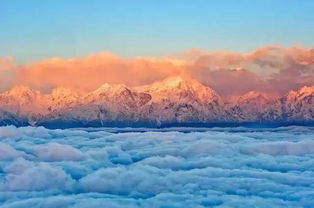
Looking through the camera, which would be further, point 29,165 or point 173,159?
point 173,159

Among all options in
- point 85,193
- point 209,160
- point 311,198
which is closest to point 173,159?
point 209,160

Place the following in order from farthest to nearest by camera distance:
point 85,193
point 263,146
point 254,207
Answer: point 263,146, point 85,193, point 254,207

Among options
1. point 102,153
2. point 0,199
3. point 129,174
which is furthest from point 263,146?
point 0,199

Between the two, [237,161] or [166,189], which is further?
Answer: [237,161]

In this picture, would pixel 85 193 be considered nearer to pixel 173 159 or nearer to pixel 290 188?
pixel 290 188

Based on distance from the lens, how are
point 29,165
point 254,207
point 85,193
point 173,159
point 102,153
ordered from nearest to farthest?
point 254,207 → point 85,193 → point 29,165 → point 173,159 → point 102,153

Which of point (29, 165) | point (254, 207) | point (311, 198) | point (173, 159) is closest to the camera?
point (254, 207)

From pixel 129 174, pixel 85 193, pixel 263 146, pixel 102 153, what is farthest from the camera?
pixel 263 146

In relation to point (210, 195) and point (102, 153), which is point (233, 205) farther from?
point (102, 153)
